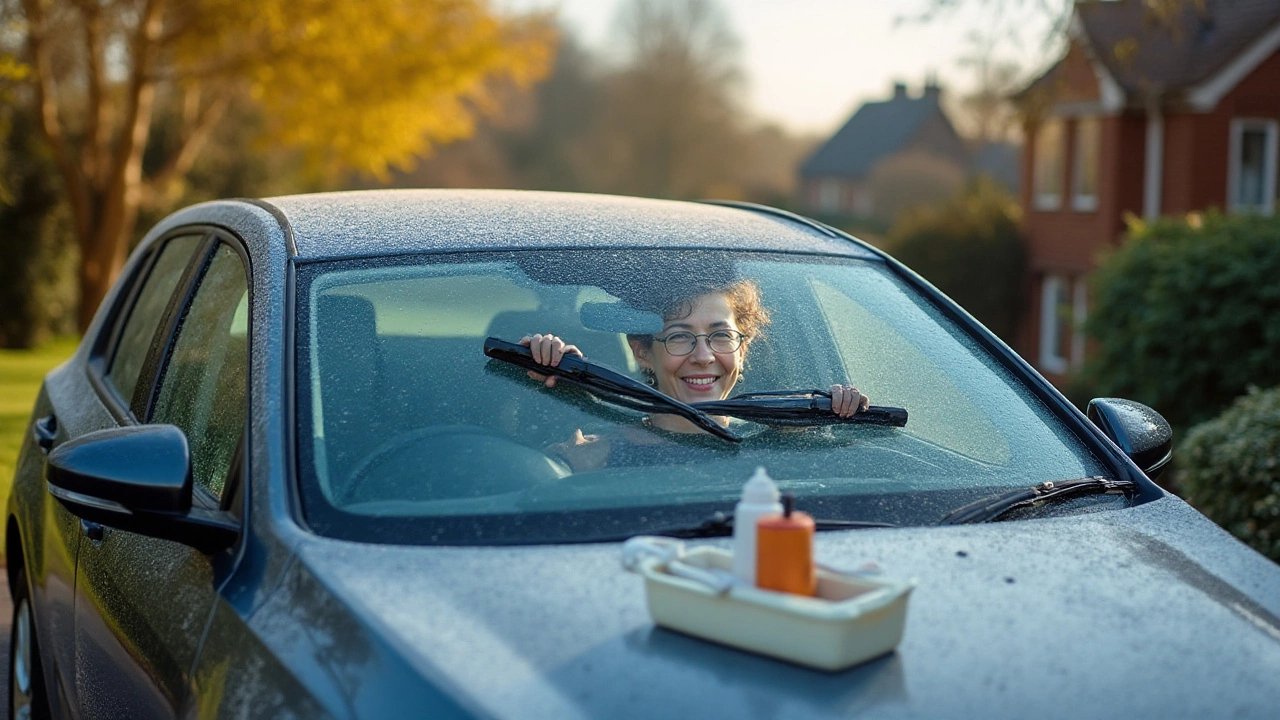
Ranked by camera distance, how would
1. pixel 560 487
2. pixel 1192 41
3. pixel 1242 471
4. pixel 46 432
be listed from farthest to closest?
1. pixel 1192 41
2. pixel 1242 471
3. pixel 46 432
4. pixel 560 487

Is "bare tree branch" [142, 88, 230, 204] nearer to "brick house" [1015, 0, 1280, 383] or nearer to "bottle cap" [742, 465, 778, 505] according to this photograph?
"brick house" [1015, 0, 1280, 383]

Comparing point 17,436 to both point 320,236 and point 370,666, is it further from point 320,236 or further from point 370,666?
point 370,666

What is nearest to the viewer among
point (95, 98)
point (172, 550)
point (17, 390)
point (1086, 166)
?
point (172, 550)

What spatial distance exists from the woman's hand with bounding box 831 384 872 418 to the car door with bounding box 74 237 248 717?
1105 millimetres

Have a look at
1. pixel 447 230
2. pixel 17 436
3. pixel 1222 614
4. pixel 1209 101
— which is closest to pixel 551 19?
pixel 17 436

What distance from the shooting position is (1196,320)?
604 inches

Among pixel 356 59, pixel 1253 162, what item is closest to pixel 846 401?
pixel 356 59

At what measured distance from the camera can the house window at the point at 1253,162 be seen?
2758 cm

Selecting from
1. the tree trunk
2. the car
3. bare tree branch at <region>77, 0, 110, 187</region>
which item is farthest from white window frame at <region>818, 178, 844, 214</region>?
the car

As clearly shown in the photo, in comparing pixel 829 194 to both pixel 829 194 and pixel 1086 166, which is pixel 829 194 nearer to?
pixel 829 194

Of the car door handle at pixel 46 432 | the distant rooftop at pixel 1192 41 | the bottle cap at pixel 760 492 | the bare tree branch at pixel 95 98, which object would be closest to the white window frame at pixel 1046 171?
the distant rooftop at pixel 1192 41

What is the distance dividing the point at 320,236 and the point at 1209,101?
88.8ft

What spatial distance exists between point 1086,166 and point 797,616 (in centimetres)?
3012

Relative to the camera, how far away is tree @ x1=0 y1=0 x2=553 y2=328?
15.9m
